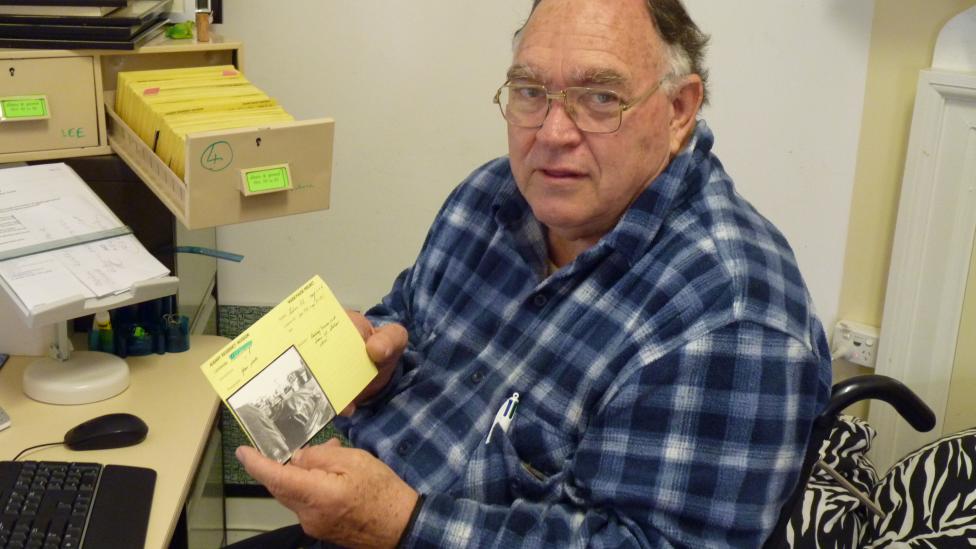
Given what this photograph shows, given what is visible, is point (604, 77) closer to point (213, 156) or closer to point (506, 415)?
point (506, 415)

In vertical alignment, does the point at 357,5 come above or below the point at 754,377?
above

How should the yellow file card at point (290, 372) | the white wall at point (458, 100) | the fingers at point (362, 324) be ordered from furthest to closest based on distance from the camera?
the white wall at point (458, 100)
the fingers at point (362, 324)
the yellow file card at point (290, 372)

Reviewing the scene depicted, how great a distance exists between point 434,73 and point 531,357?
1015 millimetres

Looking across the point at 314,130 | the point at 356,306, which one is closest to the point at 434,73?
the point at 356,306

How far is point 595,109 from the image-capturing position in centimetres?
135

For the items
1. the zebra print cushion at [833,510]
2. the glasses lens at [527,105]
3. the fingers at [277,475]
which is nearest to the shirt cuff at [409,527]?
the fingers at [277,475]

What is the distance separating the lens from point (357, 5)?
2.19m

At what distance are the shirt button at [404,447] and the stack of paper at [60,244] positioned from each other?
0.42 meters

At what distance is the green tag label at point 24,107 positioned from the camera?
162cm

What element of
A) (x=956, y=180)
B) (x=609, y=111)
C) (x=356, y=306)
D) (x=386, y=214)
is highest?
(x=609, y=111)

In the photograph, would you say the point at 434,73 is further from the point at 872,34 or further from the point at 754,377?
the point at 754,377

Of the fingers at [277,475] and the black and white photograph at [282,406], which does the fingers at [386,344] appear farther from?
the fingers at [277,475]

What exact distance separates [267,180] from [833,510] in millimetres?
1159

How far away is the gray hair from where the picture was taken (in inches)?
53.7
